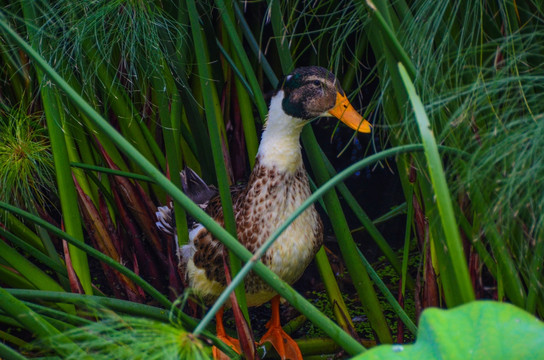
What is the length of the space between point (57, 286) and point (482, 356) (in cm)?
141

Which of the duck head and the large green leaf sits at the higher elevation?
the duck head

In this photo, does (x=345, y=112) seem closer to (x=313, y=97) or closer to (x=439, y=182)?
(x=313, y=97)

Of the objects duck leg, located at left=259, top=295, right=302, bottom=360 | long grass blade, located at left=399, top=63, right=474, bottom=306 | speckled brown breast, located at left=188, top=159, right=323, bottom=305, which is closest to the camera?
long grass blade, located at left=399, top=63, right=474, bottom=306

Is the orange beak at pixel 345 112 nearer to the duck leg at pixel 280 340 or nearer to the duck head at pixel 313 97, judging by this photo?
the duck head at pixel 313 97

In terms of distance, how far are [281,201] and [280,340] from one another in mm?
451

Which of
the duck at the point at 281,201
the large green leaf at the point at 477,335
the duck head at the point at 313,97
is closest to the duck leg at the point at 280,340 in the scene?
the duck at the point at 281,201

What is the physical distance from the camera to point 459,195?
123 centimetres

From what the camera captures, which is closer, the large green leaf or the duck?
the large green leaf

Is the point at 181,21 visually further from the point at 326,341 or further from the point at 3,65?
the point at 326,341

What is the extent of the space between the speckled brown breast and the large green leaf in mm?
892

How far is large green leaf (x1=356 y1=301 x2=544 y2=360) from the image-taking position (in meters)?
0.89

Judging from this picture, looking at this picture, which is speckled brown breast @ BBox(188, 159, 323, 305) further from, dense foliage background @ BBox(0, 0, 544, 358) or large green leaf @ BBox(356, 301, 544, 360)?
large green leaf @ BBox(356, 301, 544, 360)

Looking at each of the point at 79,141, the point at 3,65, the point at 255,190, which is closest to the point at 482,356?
the point at 255,190

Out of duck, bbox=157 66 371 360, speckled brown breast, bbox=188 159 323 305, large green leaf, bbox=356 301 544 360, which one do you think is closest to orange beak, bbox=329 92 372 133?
duck, bbox=157 66 371 360
